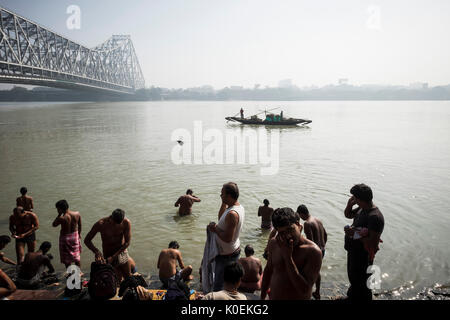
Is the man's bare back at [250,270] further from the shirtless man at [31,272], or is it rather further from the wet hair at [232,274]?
the shirtless man at [31,272]

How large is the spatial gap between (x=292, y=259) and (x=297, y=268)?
102 mm

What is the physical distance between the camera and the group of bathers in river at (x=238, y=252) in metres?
2.56

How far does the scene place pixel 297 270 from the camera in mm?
2555

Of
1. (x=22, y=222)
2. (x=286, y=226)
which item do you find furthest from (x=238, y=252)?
(x=22, y=222)

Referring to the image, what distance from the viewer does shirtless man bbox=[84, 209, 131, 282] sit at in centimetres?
426

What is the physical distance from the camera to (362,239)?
11.9 feet

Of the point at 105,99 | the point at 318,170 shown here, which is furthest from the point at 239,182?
the point at 105,99

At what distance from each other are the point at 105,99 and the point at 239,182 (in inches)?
4761

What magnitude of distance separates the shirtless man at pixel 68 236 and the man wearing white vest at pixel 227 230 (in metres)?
2.85

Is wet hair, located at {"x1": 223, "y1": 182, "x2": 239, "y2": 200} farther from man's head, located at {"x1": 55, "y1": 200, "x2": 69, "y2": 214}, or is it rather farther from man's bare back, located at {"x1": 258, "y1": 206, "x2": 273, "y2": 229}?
man's bare back, located at {"x1": 258, "y1": 206, "x2": 273, "y2": 229}

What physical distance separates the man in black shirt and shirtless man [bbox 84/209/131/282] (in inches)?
125

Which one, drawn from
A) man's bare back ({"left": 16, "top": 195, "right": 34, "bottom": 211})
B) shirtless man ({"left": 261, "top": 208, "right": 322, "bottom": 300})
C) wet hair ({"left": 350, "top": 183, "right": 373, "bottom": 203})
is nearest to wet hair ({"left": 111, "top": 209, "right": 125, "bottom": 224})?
shirtless man ({"left": 261, "top": 208, "right": 322, "bottom": 300})

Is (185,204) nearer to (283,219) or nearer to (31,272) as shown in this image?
(31,272)
